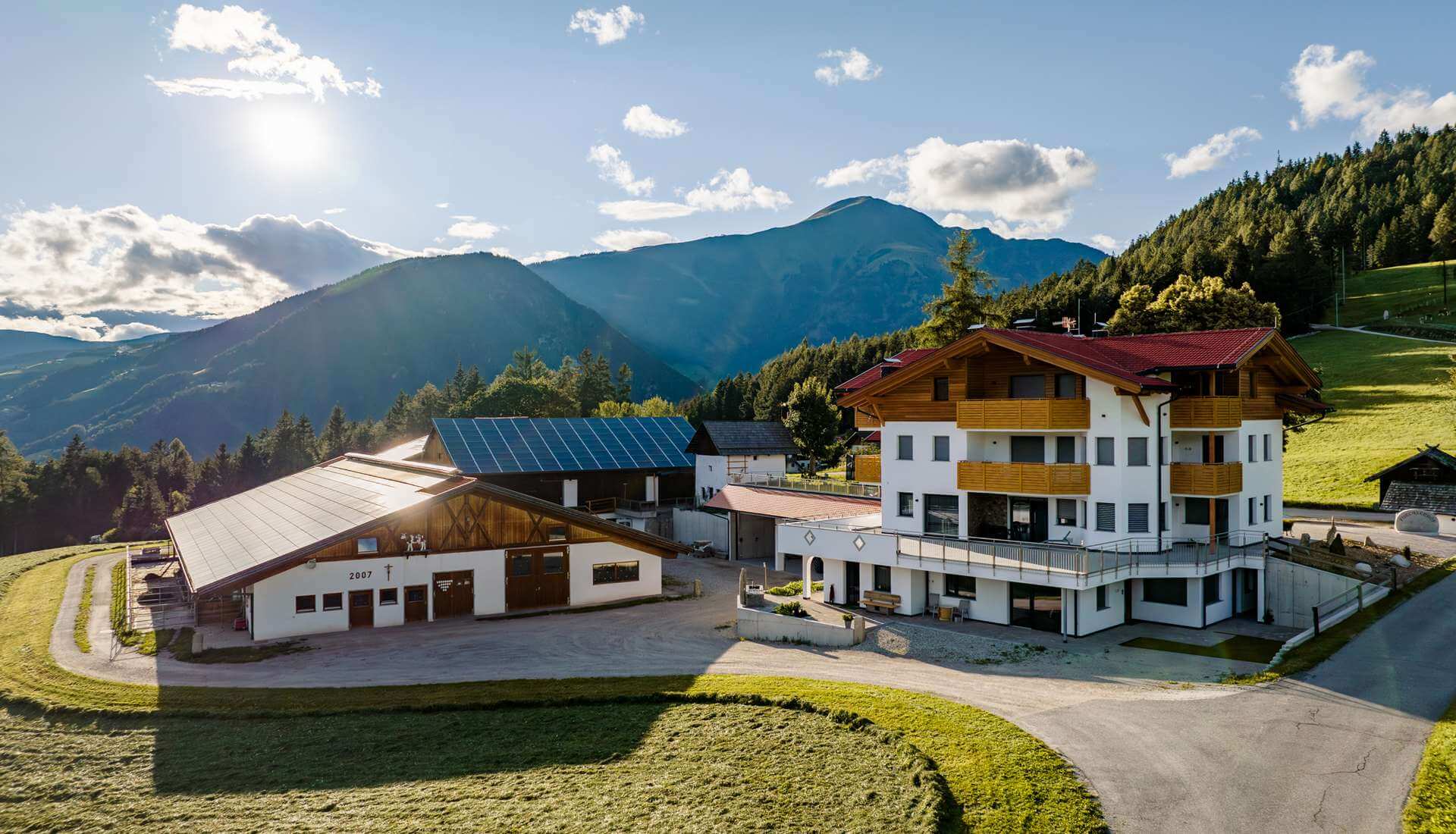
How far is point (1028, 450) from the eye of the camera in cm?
3647

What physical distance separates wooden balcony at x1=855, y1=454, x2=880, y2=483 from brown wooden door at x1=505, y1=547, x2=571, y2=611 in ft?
55.3

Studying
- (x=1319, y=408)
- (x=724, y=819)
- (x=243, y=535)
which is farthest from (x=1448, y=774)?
(x=243, y=535)

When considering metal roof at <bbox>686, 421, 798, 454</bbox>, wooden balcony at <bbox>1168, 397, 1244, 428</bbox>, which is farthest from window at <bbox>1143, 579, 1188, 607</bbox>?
metal roof at <bbox>686, 421, 798, 454</bbox>

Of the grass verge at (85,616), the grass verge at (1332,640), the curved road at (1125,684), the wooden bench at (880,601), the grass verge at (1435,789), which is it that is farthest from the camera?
the wooden bench at (880,601)

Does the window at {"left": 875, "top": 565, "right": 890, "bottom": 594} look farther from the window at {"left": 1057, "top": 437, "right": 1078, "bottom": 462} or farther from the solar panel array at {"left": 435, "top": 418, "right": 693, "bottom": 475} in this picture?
the solar panel array at {"left": 435, "top": 418, "right": 693, "bottom": 475}

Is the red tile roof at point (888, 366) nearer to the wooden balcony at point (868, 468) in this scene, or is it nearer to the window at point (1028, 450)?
the wooden balcony at point (868, 468)

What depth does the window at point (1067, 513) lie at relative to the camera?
114 ft

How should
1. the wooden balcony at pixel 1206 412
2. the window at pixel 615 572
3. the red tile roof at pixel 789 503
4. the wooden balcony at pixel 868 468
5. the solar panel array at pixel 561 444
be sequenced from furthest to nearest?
1. the solar panel array at pixel 561 444
2. the red tile roof at pixel 789 503
3. the wooden balcony at pixel 868 468
4. the window at pixel 615 572
5. the wooden balcony at pixel 1206 412

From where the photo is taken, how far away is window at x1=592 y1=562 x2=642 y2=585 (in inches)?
1603

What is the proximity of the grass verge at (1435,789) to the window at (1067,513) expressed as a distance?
1632 cm

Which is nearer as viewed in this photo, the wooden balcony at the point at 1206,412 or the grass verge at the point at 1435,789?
the grass verge at the point at 1435,789

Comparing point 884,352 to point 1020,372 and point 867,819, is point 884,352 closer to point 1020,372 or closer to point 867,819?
point 1020,372

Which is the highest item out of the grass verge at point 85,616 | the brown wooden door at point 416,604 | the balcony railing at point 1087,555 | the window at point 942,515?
the window at point 942,515

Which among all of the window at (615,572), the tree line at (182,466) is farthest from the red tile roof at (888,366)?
the tree line at (182,466)
